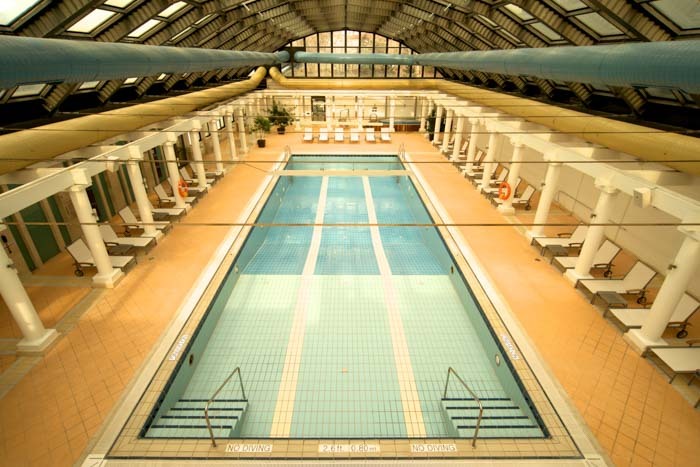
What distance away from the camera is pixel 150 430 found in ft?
15.1

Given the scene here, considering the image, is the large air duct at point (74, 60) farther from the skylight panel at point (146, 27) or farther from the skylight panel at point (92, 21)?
the skylight panel at point (146, 27)

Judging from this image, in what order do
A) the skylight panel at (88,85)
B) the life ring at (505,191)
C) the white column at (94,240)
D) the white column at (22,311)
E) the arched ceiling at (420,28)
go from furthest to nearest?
the life ring at (505,191), the skylight panel at (88,85), the white column at (94,240), the arched ceiling at (420,28), the white column at (22,311)

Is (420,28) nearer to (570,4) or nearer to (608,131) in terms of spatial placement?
(570,4)

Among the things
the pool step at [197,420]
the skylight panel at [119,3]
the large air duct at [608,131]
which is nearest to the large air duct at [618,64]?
the large air duct at [608,131]

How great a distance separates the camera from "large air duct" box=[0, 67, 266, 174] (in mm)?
5711

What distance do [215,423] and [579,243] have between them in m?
8.45

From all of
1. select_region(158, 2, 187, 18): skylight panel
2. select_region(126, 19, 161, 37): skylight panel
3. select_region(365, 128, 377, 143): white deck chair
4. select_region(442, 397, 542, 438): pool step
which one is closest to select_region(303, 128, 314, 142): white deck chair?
select_region(365, 128, 377, 143): white deck chair

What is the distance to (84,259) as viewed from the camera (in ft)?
25.1

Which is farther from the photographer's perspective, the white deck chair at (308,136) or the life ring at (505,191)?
the white deck chair at (308,136)

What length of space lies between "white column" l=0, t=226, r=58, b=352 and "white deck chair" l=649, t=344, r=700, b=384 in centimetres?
950

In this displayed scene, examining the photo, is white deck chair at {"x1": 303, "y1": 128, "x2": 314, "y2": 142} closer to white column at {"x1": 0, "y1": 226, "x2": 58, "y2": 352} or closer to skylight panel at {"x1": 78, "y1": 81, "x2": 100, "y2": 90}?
skylight panel at {"x1": 78, "y1": 81, "x2": 100, "y2": 90}

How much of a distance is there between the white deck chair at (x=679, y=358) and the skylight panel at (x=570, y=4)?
21.3 feet

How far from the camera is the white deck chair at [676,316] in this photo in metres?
5.90

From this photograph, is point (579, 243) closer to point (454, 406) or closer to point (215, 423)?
point (454, 406)
